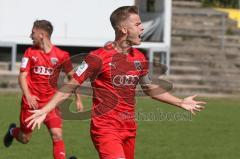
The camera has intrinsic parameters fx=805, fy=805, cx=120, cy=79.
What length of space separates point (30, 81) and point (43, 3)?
16311 millimetres

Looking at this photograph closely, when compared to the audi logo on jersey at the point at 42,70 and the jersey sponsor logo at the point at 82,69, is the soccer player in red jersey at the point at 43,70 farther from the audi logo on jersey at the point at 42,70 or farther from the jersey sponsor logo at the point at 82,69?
the jersey sponsor logo at the point at 82,69

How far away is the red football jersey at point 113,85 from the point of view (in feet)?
25.3

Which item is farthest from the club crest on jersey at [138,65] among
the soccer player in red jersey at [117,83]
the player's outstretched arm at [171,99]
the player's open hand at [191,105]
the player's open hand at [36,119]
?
the player's open hand at [36,119]

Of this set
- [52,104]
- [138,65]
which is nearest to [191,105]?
[138,65]

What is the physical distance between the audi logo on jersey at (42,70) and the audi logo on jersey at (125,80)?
3239mm

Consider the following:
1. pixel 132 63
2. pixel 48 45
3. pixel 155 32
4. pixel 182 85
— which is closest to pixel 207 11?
pixel 155 32

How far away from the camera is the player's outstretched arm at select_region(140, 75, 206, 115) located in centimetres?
784

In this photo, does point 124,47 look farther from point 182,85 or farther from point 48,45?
point 182,85

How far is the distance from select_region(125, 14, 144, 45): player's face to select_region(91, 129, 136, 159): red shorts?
89cm

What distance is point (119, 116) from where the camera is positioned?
777cm

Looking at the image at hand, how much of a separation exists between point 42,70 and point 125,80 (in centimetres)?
334

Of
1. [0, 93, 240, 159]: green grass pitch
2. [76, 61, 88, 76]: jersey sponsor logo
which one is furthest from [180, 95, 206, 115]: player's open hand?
[0, 93, 240, 159]: green grass pitch

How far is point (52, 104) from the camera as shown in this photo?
281 inches

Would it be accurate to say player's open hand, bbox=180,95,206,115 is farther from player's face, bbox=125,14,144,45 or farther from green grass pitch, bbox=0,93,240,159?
green grass pitch, bbox=0,93,240,159
